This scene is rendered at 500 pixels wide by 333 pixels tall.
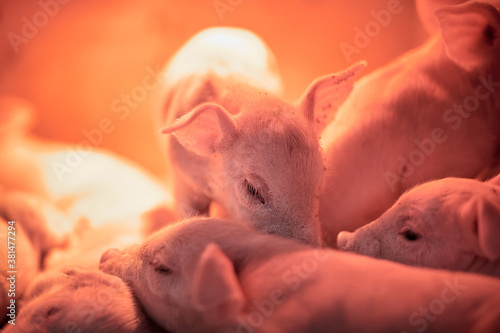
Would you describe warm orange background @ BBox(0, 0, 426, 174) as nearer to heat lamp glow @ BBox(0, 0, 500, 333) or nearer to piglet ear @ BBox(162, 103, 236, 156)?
heat lamp glow @ BBox(0, 0, 500, 333)

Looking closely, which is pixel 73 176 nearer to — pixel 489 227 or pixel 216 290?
pixel 216 290

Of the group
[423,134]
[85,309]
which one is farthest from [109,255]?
[423,134]

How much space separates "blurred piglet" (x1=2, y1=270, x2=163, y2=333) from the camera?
4.00 feet

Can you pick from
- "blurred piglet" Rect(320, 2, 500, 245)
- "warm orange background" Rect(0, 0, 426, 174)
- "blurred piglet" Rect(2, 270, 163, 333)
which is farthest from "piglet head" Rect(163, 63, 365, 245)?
"warm orange background" Rect(0, 0, 426, 174)

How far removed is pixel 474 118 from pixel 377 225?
777 millimetres

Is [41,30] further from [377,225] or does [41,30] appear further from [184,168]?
[377,225]

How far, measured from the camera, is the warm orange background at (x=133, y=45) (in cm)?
296

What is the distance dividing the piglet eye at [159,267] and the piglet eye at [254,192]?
49 centimetres

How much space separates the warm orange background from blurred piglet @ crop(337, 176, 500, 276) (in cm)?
161

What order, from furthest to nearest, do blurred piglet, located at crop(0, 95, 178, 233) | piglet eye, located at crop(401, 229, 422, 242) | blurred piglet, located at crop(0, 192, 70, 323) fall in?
blurred piglet, located at crop(0, 95, 178, 233) < blurred piglet, located at crop(0, 192, 70, 323) < piglet eye, located at crop(401, 229, 422, 242)

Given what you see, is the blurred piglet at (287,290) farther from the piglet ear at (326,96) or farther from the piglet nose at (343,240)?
the piglet ear at (326,96)

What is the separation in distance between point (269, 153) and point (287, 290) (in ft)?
2.03

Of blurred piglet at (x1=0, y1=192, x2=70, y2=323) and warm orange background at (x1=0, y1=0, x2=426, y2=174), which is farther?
warm orange background at (x1=0, y1=0, x2=426, y2=174)

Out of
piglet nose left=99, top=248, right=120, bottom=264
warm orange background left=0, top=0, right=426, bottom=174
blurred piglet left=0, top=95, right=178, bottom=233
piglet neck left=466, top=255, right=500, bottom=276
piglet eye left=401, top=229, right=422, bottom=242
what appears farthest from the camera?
warm orange background left=0, top=0, right=426, bottom=174
